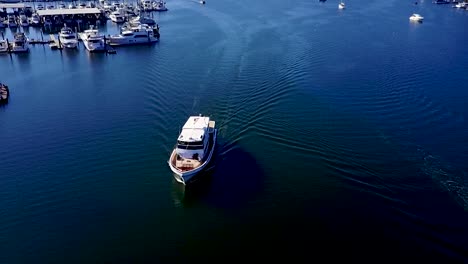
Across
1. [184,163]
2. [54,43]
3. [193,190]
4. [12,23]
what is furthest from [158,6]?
[193,190]

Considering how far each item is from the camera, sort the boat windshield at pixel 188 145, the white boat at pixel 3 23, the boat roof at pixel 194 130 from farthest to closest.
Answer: the white boat at pixel 3 23
the boat roof at pixel 194 130
the boat windshield at pixel 188 145

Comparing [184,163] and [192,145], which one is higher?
[192,145]

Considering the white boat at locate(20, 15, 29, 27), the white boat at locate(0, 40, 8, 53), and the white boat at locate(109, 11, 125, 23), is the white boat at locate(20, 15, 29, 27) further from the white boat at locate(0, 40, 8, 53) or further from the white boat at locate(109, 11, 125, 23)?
the white boat at locate(0, 40, 8, 53)

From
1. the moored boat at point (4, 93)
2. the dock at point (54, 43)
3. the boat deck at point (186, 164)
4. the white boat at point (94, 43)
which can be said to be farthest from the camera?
the dock at point (54, 43)

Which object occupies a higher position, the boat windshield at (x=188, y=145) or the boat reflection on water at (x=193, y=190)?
the boat windshield at (x=188, y=145)

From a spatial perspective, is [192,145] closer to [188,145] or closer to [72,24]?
[188,145]

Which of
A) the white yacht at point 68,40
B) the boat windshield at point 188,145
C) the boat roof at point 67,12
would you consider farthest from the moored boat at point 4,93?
the boat roof at point 67,12

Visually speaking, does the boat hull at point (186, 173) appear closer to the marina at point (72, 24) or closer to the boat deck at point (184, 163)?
the boat deck at point (184, 163)
